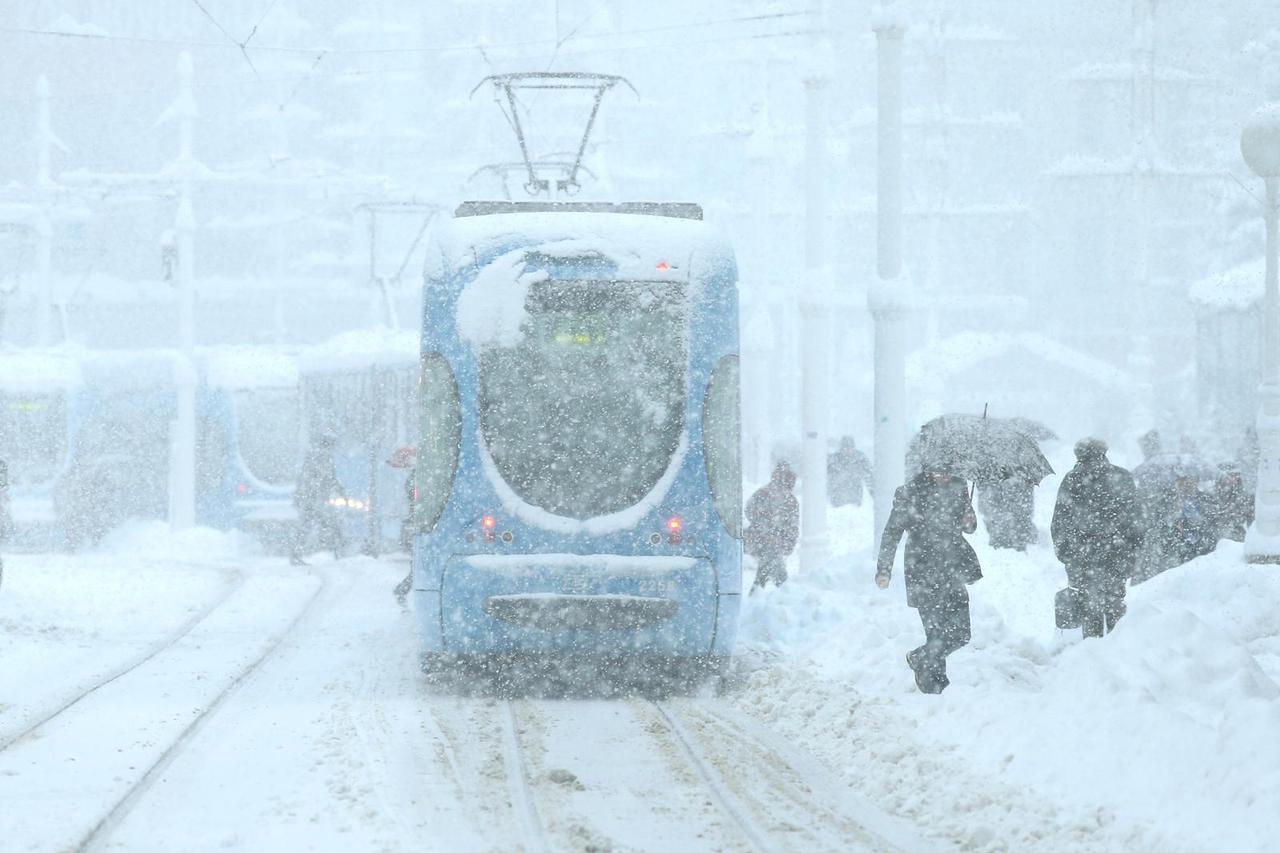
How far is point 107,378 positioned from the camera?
33406 millimetres

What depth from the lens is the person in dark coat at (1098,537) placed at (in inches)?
483

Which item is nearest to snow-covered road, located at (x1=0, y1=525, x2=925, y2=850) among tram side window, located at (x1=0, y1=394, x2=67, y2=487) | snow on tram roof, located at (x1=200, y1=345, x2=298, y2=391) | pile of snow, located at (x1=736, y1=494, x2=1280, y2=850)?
pile of snow, located at (x1=736, y1=494, x2=1280, y2=850)

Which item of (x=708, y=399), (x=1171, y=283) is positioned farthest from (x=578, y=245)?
(x=1171, y=283)

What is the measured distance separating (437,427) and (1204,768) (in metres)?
6.07

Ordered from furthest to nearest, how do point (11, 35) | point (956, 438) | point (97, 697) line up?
point (11, 35) < point (956, 438) < point (97, 697)

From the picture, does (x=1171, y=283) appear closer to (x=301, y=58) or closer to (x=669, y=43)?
(x=669, y=43)

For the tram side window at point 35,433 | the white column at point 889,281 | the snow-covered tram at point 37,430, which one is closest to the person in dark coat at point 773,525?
the white column at point 889,281

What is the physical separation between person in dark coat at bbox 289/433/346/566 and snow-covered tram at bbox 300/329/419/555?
751 millimetres

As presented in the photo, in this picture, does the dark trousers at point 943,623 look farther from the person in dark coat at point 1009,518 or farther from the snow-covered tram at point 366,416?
the snow-covered tram at point 366,416

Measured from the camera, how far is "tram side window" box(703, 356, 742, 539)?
12.4 metres

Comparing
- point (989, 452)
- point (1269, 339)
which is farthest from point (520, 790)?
point (1269, 339)

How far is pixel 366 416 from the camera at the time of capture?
30.6m

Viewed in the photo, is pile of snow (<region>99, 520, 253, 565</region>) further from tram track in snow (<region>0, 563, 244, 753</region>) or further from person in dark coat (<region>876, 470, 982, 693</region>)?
person in dark coat (<region>876, 470, 982, 693</region>)

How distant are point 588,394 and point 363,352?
19.3 metres
